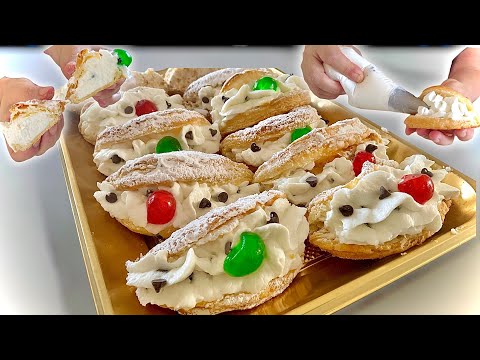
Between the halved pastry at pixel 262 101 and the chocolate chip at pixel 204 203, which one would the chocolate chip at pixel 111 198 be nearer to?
the chocolate chip at pixel 204 203

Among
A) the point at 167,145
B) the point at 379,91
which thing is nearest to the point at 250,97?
the point at 167,145

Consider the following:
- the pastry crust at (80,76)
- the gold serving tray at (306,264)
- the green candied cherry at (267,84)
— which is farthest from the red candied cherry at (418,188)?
the pastry crust at (80,76)

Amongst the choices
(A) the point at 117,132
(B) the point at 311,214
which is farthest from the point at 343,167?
(A) the point at 117,132

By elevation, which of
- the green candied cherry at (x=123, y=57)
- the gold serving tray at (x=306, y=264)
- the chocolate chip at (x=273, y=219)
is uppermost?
the green candied cherry at (x=123, y=57)

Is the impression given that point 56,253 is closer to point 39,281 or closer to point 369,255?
point 39,281

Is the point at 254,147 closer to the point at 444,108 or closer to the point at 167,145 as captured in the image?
the point at 167,145
